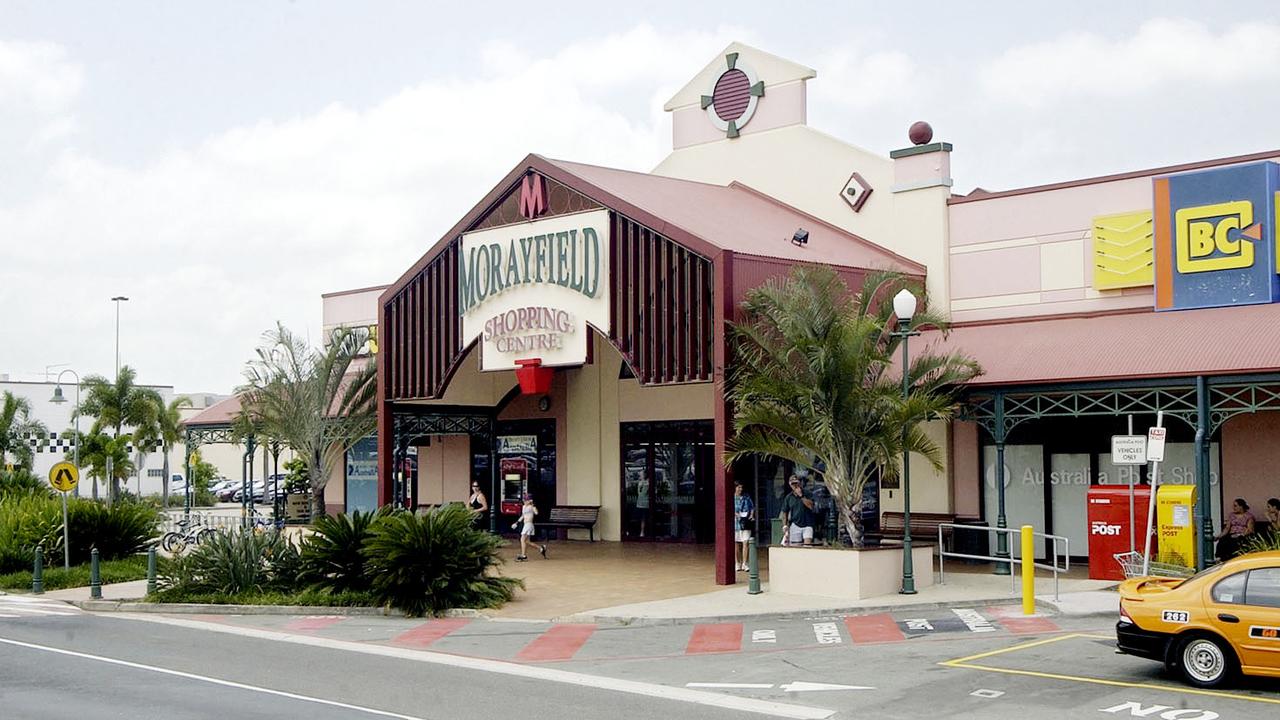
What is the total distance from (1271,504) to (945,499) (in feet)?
19.4

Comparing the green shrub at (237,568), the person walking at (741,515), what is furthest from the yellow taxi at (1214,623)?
the green shrub at (237,568)

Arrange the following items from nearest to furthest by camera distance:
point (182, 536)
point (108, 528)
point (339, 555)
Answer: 1. point (339, 555)
2. point (108, 528)
3. point (182, 536)

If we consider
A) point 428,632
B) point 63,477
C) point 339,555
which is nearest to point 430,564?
point 428,632

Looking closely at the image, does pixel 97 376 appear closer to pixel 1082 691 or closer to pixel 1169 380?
pixel 1169 380

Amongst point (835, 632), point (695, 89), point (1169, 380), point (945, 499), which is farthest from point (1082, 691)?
point (695, 89)

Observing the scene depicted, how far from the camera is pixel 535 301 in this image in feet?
81.1

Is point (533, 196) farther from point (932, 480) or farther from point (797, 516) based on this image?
point (932, 480)

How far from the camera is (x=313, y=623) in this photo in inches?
755

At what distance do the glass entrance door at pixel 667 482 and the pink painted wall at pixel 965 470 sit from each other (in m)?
6.29

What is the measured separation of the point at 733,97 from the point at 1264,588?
19.6m

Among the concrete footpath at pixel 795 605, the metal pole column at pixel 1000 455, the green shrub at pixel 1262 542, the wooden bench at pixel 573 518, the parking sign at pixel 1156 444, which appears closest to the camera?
the concrete footpath at pixel 795 605

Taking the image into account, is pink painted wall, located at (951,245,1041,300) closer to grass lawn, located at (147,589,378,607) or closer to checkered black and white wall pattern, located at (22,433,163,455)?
grass lawn, located at (147,589,378,607)

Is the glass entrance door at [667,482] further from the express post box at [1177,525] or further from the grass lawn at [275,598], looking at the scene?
the express post box at [1177,525]

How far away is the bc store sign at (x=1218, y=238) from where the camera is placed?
2080 cm
